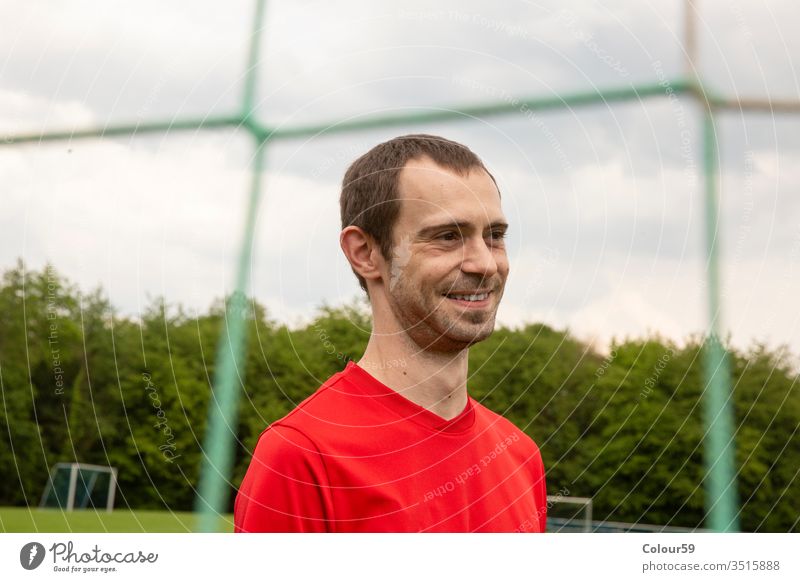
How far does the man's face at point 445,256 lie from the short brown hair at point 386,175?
10 millimetres

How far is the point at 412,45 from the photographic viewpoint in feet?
4.23

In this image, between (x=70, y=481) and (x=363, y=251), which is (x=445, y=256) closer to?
(x=363, y=251)

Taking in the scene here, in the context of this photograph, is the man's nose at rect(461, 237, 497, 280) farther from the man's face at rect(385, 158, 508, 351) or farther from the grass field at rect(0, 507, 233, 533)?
the grass field at rect(0, 507, 233, 533)

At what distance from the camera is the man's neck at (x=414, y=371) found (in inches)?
40.2

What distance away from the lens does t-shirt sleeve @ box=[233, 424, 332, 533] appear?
0.92 m

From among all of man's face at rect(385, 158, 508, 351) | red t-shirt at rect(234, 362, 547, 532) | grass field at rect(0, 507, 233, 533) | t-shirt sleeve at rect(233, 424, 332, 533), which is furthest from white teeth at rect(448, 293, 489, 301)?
grass field at rect(0, 507, 233, 533)

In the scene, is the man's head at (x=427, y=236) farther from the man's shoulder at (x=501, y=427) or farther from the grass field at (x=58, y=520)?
the grass field at (x=58, y=520)

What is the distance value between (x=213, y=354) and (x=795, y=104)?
39.6 inches

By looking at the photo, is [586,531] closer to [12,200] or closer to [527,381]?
[527,381]

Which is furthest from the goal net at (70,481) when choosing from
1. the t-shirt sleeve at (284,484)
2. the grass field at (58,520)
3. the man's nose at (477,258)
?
the man's nose at (477,258)

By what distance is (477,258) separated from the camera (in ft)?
3.34

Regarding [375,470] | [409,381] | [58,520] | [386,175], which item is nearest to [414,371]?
[409,381]

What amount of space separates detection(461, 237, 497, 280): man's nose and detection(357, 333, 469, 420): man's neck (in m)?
0.10

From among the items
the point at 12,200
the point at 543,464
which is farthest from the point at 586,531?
the point at 12,200
